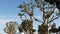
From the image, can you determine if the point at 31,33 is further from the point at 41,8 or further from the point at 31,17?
the point at 41,8

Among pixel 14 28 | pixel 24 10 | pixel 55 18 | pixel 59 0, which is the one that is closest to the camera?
pixel 59 0

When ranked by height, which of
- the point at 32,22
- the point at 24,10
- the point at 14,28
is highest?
the point at 24,10

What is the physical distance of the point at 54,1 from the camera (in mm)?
21484

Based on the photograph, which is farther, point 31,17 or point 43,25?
point 31,17

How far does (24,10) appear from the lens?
55.6 m

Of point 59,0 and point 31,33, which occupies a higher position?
point 59,0

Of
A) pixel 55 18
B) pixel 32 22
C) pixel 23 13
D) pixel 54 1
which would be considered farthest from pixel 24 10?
pixel 54 1

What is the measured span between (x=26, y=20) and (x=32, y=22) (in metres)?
2.17

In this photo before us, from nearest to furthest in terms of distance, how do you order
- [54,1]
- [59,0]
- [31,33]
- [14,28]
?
1. [59,0]
2. [54,1]
3. [31,33]
4. [14,28]

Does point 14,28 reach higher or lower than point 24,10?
lower

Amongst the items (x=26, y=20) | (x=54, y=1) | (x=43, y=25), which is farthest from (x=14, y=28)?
(x=54, y=1)

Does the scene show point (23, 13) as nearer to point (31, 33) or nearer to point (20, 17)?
point (20, 17)

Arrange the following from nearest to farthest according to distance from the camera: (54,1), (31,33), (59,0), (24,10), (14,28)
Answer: (59,0) → (54,1) → (24,10) → (31,33) → (14,28)

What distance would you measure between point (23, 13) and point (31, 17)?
2.52 meters
